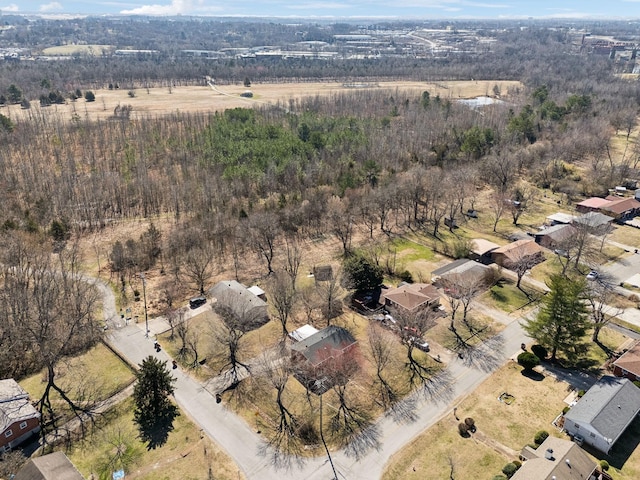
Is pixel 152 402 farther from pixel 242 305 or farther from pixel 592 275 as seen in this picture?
pixel 592 275

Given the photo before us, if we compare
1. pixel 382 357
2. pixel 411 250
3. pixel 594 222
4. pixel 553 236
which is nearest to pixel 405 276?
pixel 411 250

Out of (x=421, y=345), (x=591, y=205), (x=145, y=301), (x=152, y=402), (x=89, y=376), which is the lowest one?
(x=89, y=376)

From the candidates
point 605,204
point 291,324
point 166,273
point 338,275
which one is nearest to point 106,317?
point 166,273

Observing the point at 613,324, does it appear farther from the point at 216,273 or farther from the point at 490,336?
the point at 216,273

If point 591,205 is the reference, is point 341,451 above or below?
below

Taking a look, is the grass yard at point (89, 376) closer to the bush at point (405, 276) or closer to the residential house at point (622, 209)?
the bush at point (405, 276)

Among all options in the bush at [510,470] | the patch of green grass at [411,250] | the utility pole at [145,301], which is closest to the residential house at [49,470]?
the utility pole at [145,301]

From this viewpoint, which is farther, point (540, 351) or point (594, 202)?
point (594, 202)

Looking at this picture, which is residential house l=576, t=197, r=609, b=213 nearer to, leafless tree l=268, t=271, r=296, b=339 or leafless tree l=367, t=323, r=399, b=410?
leafless tree l=367, t=323, r=399, b=410
